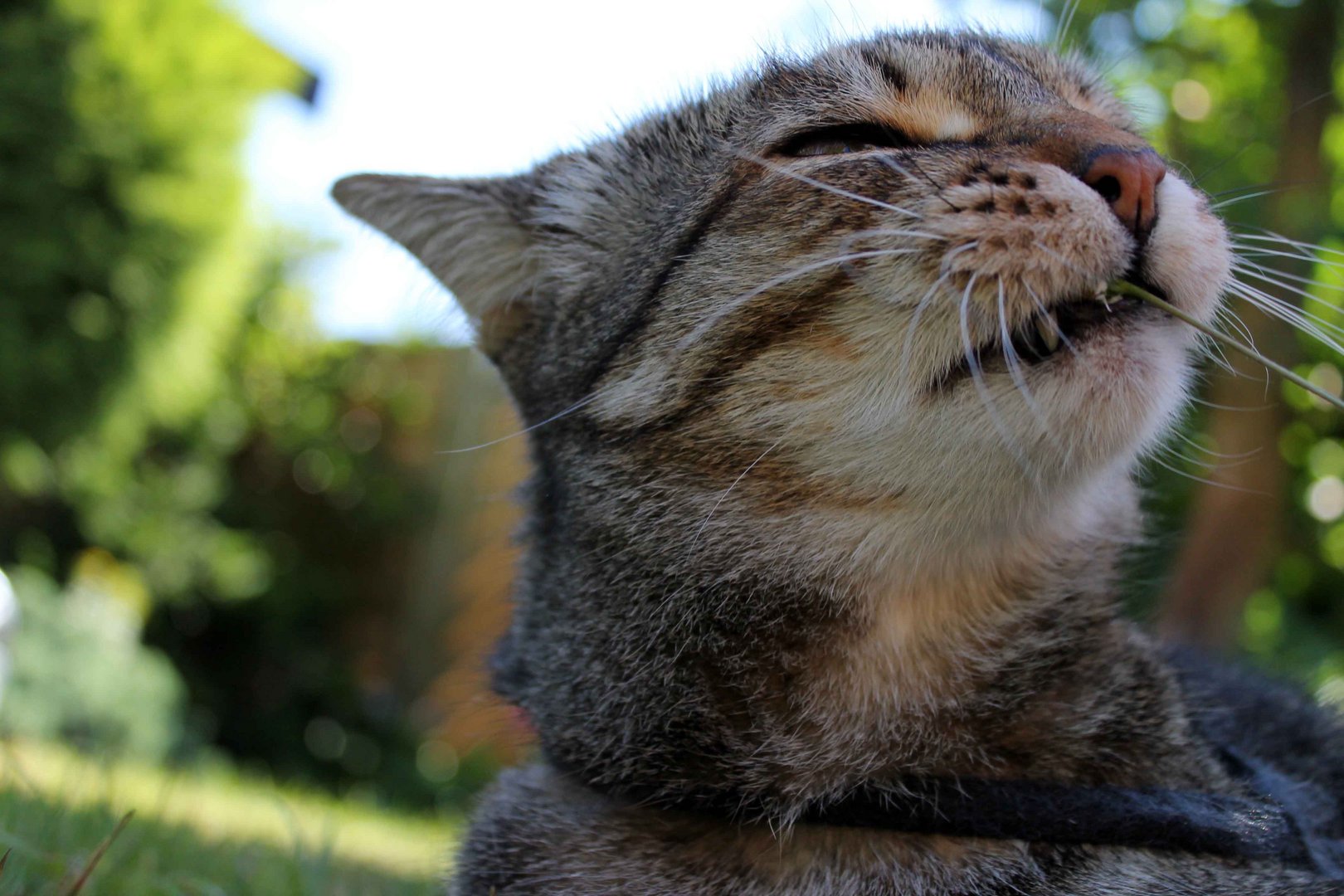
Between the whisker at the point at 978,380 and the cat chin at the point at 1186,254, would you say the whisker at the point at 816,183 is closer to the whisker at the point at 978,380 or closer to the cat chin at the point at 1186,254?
the whisker at the point at 978,380

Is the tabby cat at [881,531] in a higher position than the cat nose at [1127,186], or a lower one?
lower

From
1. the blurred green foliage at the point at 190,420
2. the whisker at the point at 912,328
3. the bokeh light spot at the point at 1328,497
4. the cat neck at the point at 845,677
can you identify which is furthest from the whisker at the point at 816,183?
the bokeh light spot at the point at 1328,497

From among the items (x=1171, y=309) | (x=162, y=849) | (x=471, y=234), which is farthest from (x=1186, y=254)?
(x=162, y=849)

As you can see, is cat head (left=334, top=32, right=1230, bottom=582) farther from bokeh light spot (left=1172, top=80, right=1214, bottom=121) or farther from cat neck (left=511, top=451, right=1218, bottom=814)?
bokeh light spot (left=1172, top=80, right=1214, bottom=121)

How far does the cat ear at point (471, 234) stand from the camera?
2822mm

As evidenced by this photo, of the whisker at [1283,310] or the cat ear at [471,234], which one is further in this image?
the cat ear at [471,234]

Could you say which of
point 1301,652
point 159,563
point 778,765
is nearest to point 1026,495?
point 778,765

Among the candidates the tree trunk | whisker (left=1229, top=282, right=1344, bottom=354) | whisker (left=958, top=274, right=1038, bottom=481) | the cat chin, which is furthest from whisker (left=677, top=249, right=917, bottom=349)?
the tree trunk

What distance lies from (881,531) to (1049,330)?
52cm

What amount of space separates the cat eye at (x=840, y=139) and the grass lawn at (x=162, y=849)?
219cm

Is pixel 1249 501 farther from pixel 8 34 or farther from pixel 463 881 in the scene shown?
pixel 8 34

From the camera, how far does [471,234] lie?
2895mm

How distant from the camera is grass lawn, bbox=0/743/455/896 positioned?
2.52 meters

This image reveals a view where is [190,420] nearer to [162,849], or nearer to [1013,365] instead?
[162,849]
